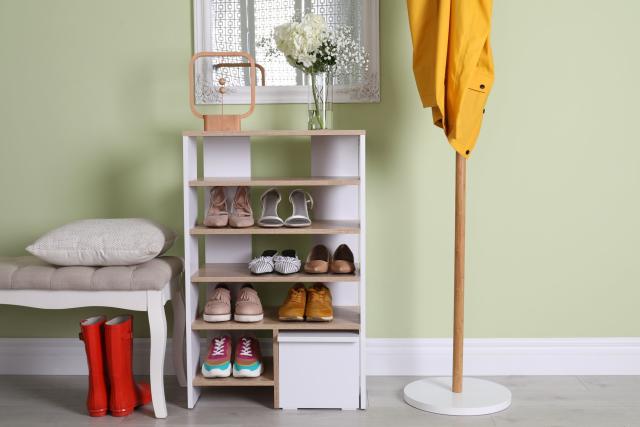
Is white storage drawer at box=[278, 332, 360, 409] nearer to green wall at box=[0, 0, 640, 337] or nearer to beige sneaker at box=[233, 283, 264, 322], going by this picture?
beige sneaker at box=[233, 283, 264, 322]

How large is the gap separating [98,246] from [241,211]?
499 millimetres

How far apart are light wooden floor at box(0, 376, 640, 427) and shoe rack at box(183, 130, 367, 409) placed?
0.26ft

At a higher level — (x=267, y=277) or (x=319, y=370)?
(x=267, y=277)

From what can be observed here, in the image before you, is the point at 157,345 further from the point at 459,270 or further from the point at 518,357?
the point at 518,357

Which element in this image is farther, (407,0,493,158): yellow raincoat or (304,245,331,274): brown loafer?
(304,245,331,274): brown loafer

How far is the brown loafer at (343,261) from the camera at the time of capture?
251 centimetres

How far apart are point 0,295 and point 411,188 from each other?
1550 millimetres

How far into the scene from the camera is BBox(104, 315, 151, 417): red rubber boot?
242cm

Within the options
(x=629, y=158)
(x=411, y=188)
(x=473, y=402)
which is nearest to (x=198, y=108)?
(x=411, y=188)

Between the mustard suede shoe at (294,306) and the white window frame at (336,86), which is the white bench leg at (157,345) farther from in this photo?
the white window frame at (336,86)

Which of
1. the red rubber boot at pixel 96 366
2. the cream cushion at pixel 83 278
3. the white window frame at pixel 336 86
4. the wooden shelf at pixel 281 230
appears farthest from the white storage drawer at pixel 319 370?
the white window frame at pixel 336 86

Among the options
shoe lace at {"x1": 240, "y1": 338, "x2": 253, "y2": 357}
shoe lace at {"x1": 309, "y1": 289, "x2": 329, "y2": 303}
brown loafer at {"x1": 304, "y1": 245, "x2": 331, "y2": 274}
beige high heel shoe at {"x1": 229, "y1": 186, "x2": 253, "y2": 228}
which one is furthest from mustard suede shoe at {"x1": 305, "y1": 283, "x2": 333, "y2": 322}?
beige high heel shoe at {"x1": 229, "y1": 186, "x2": 253, "y2": 228}

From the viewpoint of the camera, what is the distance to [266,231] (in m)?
2.48

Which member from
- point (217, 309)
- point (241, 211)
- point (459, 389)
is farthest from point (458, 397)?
point (241, 211)
